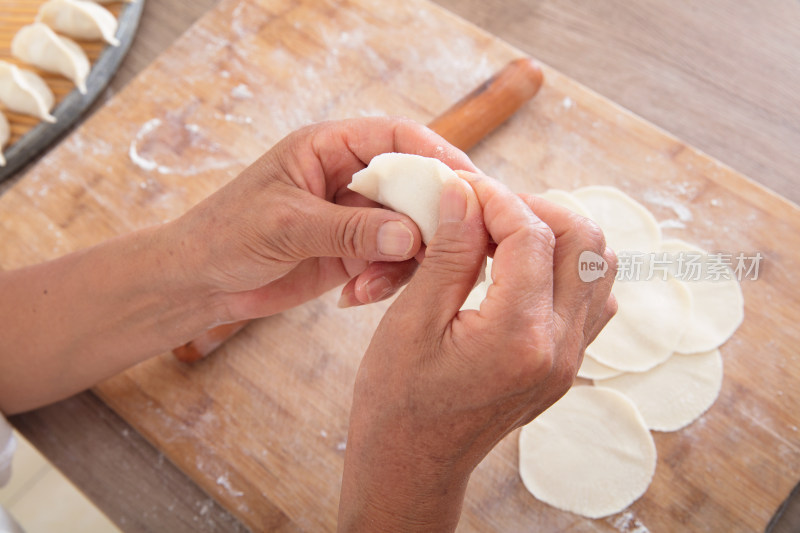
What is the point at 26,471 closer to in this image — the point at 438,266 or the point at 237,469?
the point at 237,469

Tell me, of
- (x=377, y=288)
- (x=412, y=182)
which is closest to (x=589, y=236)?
(x=412, y=182)

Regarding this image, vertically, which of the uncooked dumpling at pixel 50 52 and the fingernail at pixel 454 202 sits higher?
the uncooked dumpling at pixel 50 52

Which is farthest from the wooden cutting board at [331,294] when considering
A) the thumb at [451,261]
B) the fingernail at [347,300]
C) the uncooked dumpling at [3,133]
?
the thumb at [451,261]

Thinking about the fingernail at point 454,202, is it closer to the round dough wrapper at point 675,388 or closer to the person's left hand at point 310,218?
the person's left hand at point 310,218

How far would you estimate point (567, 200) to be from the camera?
162 centimetres

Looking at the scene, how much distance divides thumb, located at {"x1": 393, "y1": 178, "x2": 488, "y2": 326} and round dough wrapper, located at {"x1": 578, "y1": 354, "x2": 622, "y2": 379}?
650mm

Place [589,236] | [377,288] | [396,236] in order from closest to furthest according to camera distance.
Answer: [589,236] → [396,236] → [377,288]

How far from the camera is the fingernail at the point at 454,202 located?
97 cm

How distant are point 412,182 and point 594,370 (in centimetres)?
71

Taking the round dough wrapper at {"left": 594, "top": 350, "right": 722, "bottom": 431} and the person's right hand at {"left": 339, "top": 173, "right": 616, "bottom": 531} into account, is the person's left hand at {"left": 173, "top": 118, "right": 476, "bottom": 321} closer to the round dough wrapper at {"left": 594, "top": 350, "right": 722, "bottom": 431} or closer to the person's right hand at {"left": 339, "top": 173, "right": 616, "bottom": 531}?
the person's right hand at {"left": 339, "top": 173, "right": 616, "bottom": 531}

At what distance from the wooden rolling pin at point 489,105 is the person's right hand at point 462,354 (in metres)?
0.65

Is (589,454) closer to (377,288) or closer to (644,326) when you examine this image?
(644,326)

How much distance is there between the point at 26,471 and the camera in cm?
224

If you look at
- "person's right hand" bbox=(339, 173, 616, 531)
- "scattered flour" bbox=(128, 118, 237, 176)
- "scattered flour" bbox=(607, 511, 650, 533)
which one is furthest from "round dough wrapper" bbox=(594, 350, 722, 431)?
"scattered flour" bbox=(128, 118, 237, 176)
